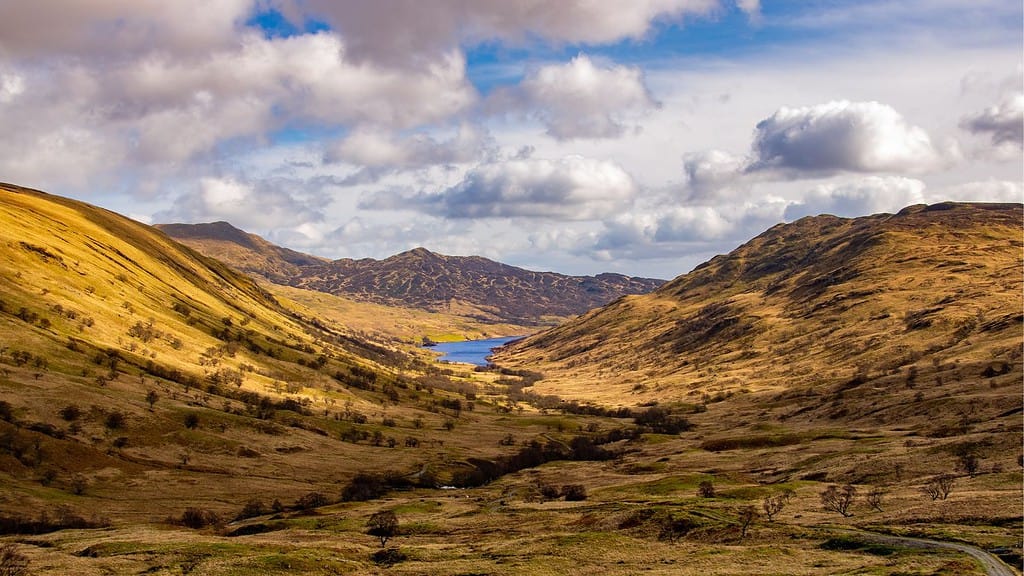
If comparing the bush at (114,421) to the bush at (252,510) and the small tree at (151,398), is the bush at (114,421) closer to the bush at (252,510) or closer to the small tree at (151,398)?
the small tree at (151,398)

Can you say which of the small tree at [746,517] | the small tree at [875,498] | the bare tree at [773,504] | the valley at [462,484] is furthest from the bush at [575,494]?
the small tree at [875,498]

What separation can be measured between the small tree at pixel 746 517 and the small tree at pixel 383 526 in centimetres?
3824

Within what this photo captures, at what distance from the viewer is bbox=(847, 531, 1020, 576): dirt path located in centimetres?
4594

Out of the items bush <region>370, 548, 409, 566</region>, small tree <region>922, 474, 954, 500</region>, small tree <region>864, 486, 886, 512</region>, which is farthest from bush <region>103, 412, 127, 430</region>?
small tree <region>922, 474, 954, 500</region>

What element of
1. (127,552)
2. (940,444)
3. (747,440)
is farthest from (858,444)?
(127,552)

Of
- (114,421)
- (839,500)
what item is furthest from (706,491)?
(114,421)

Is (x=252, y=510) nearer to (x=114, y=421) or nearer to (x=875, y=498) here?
(x=114, y=421)

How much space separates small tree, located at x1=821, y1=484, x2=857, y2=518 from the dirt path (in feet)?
36.2

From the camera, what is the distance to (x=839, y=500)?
74750 millimetres

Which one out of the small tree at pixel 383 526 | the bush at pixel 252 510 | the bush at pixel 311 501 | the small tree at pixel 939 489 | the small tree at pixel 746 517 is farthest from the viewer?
the bush at pixel 311 501

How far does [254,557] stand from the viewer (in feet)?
203

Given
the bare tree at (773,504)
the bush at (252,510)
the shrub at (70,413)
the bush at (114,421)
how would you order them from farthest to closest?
the bush at (114,421), the shrub at (70,413), the bush at (252,510), the bare tree at (773,504)

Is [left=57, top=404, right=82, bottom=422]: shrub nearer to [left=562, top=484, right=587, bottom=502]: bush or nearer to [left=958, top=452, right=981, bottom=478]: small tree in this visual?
[left=562, top=484, right=587, bottom=502]: bush

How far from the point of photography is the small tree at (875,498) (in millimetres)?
73250
